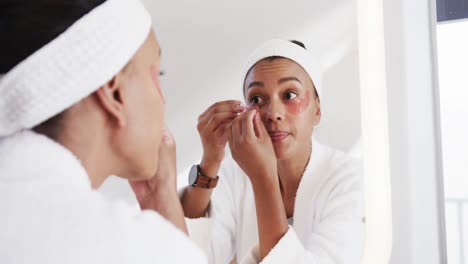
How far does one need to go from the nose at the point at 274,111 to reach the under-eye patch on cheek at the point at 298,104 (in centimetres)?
1

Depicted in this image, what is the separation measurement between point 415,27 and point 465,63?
0.38 meters

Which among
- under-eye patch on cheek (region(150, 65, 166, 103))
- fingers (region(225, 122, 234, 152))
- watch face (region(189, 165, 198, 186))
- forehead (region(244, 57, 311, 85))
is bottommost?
watch face (region(189, 165, 198, 186))

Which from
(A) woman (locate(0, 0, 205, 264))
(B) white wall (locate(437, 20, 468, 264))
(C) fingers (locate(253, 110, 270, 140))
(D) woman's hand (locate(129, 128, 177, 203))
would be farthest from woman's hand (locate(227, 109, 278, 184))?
(B) white wall (locate(437, 20, 468, 264))

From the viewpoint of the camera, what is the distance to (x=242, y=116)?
744 mm

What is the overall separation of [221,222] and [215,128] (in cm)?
14

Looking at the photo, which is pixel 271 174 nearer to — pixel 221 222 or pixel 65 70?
pixel 221 222

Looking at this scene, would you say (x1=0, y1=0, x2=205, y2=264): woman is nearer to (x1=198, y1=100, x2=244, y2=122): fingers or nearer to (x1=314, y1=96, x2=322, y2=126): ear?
(x1=198, y1=100, x2=244, y2=122): fingers

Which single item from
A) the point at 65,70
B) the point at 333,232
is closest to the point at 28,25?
the point at 65,70

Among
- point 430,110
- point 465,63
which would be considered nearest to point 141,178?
point 430,110

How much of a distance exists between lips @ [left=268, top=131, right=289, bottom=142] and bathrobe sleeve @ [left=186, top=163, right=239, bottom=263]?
79mm

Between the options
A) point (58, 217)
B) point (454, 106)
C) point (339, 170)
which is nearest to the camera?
point (58, 217)

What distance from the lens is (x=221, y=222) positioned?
2.46 feet

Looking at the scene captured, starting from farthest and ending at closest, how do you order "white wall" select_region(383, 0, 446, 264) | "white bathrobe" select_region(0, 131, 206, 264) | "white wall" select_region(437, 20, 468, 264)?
"white wall" select_region(437, 20, 468, 264)
"white wall" select_region(383, 0, 446, 264)
"white bathrobe" select_region(0, 131, 206, 264)

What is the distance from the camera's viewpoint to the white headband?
775 millimetres
